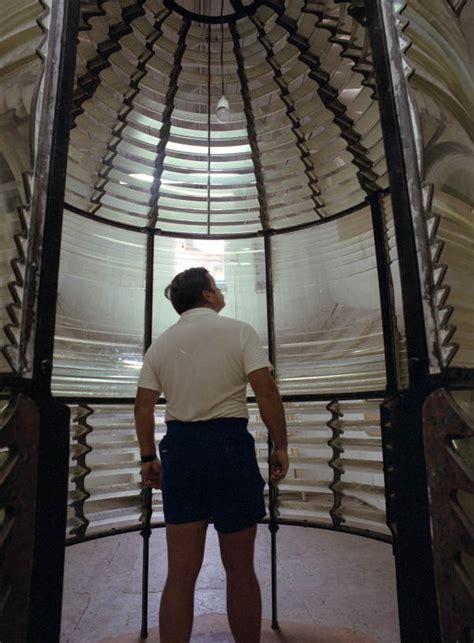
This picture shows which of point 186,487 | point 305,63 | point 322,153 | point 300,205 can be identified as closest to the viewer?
point 186,487

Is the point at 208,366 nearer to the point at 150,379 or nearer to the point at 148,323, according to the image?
the point at 150,379

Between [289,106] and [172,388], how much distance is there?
1611 mm

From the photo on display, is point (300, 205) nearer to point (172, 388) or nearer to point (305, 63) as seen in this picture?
point (305, 63)

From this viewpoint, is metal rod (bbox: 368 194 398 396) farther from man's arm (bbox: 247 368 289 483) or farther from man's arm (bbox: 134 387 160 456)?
man's arm (bbox: 134 387 160 456)

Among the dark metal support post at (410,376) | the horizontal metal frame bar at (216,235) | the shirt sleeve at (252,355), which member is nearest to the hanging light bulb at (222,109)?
the horizontal metal frame bar at (216,235)

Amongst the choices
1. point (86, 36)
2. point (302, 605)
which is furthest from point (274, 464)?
point (86, 36)

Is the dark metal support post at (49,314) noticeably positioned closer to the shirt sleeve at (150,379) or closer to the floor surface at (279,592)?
the shirt sleeve at (150,379)

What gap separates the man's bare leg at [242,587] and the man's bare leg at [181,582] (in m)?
0.10

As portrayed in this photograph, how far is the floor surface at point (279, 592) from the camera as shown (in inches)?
76.4

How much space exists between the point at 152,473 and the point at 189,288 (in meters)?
0.67

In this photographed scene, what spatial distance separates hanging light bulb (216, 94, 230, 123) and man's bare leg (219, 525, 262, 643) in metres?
2.01

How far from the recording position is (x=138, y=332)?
227 cm

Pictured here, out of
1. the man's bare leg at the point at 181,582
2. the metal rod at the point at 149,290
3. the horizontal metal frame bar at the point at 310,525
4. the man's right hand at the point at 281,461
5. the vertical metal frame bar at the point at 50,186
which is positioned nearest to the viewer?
the vertical metal frame bar at the point at 50,186

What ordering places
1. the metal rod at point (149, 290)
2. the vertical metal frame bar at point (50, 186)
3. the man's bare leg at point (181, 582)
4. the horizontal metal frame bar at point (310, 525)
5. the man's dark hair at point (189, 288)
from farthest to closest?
the metal rod at point (149, 290), the horizontal metal frame bar at point (310, 525), the man's dark hair at point (189, 288), the man's bare leg at point (181, 582), the vertical metal frame bar at point (50, 186)
